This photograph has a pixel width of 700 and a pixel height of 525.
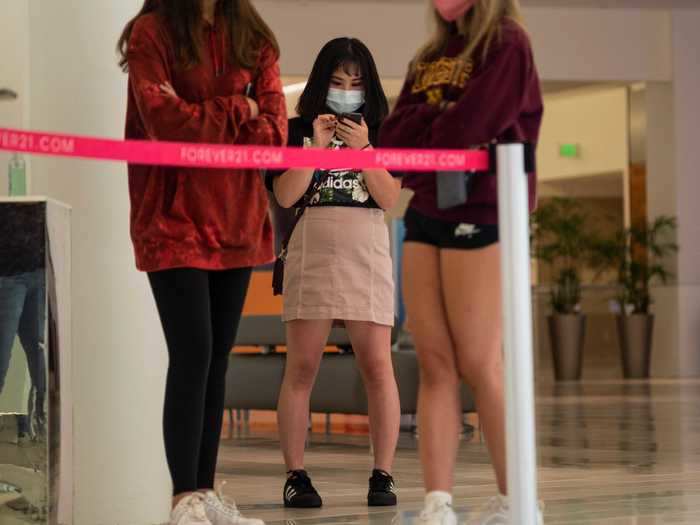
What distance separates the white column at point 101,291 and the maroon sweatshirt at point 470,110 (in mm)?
906

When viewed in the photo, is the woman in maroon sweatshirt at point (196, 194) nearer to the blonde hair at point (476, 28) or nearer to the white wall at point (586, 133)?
the blonde hair at point (476, 28)

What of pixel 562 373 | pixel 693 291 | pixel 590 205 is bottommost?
pixel 562 373

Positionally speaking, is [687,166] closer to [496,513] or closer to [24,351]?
[496,513]

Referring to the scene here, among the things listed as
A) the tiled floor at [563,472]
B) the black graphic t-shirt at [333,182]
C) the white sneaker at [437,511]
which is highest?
the black graphic t-shirt at [333,182]

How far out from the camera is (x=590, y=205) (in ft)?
56.5

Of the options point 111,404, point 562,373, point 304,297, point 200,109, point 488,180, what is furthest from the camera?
point 562,373

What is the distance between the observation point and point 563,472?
15.2 ft

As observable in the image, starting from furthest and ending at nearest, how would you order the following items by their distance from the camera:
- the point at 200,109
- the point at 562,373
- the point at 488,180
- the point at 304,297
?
the point at 562,373 < the point at 304,297 < the point at 200,109 < the point at 488,180

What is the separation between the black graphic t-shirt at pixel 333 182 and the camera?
372 centimetres

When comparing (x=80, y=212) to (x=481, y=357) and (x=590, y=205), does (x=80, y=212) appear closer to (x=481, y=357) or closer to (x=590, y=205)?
(x=481, y=357)

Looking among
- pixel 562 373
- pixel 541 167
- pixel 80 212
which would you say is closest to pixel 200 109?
pixel 80 212

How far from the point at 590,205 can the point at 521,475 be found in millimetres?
15148

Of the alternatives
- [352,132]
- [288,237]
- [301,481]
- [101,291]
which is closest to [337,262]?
[288,237]

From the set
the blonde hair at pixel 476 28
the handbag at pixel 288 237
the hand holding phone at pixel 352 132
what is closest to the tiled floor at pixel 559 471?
the handbag at pixel 288 237
